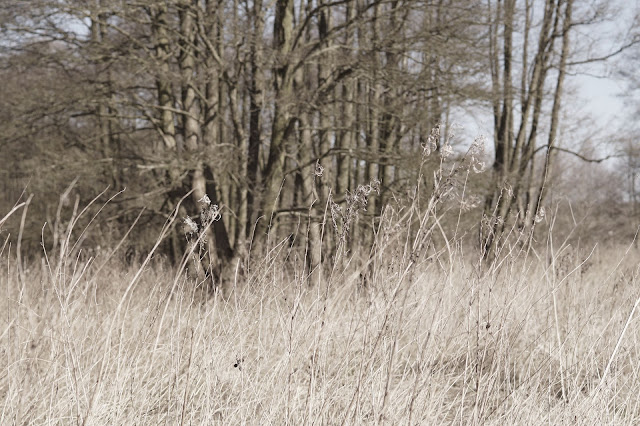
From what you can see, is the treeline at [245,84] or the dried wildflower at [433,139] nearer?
the dried wildflower at [433,139]

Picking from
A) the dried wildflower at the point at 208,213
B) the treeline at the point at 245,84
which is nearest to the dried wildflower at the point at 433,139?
the dried wildflower at the point at 208,213

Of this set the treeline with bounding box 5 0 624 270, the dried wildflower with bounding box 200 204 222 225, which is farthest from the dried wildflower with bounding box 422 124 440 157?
the treeline with bounding box 5 0 624 270

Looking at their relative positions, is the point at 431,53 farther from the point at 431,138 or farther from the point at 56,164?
the point at 431,138

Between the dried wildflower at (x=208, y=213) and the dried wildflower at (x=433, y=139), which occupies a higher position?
the dried wildflower at (x=433, y=139)

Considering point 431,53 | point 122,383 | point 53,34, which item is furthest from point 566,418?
point 53,34

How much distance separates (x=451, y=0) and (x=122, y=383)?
19.7ft

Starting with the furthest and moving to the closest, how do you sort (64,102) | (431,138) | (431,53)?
(64,102) < (431,53) < (431,138)

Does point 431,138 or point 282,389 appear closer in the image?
point 431,138

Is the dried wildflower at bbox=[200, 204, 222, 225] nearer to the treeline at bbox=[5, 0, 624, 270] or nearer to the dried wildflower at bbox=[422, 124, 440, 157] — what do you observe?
the dried wildflower at bbox=[422, 124, 440, 157]

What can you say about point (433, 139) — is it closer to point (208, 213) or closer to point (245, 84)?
point (208, 213)

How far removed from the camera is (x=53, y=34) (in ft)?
23.5

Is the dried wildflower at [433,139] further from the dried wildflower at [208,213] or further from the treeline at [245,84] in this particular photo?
the treeline at [245,84]

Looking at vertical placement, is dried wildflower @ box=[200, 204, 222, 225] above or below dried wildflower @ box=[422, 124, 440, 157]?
below

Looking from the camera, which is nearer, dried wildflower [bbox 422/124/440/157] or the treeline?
dried wildflower [bbox 422/124/440/157]
